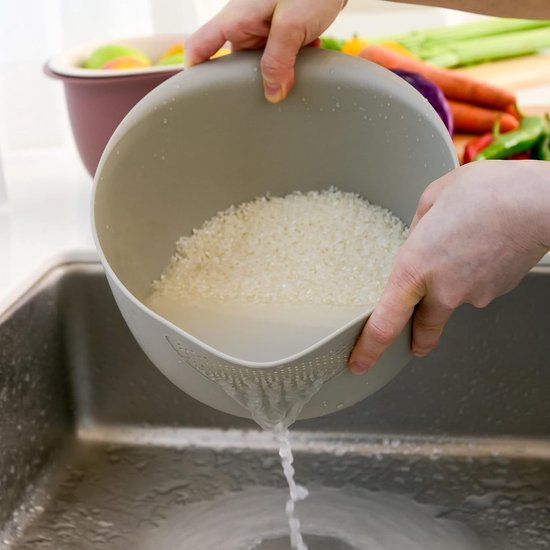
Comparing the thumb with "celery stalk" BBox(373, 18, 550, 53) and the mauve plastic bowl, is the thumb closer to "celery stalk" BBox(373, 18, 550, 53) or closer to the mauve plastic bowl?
the mauve plastic bowl

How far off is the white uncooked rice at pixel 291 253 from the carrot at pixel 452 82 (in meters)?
0.48

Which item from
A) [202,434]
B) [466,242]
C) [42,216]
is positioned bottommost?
[202,434]

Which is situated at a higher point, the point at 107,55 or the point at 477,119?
the point at 107,55

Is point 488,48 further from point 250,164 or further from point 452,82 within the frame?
point 250,164

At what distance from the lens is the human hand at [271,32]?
79 centimetres

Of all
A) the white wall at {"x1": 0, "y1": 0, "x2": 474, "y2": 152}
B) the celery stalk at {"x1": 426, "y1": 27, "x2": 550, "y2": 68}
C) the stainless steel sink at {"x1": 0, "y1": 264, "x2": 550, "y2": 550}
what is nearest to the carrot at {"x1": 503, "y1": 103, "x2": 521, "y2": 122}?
the celery stalk at {"x1": 426, "y1": 27, "x2": 550, "y2": 68}

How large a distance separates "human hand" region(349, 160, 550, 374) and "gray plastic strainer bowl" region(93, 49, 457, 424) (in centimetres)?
4

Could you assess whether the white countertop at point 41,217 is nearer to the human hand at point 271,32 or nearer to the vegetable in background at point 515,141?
the human hand at point 271,32

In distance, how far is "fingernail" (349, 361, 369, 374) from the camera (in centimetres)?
67

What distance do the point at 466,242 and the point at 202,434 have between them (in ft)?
1.63

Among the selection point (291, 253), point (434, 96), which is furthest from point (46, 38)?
point (291, 253)

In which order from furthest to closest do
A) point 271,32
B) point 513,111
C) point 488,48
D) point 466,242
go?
point 488,48 → point 513,111 → point 271,32 → point 466,242

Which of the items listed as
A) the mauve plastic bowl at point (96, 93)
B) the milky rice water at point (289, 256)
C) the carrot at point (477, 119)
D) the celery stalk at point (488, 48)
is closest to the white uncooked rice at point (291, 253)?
the milky rice water at point (289, 256)

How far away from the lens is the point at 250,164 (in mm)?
887
